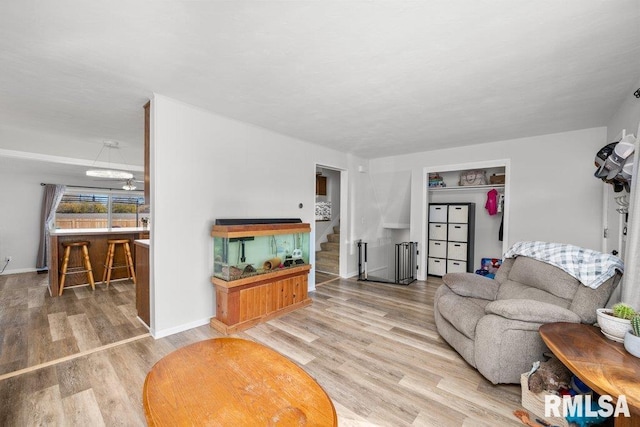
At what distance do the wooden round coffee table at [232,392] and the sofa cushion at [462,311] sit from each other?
1.47 metres

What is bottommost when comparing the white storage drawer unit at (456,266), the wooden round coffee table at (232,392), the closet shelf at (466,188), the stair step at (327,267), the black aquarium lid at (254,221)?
the stair step at (327,267)

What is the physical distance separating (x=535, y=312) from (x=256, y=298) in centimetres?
253

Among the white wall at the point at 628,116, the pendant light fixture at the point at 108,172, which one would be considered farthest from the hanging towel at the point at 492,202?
the pendant light fixture at the point at 108,172

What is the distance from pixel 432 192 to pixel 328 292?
3074 millimetres

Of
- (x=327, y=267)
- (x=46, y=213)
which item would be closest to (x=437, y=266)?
(x=327, y=267)

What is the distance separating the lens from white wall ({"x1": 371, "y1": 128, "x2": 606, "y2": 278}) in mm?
3475

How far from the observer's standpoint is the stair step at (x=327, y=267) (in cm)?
535

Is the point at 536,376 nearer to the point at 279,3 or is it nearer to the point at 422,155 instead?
the point at 279,3

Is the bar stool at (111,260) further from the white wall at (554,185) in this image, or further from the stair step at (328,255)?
the white wall at (554,185)

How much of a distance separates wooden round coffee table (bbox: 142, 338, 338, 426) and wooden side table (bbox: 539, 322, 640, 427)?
1150 millimetres

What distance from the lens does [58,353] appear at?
2.33 m

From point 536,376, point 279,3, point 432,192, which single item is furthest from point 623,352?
point 432,192

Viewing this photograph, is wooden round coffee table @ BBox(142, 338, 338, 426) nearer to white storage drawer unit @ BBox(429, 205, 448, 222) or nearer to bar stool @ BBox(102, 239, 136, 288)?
bar stool @ BBox(102, 239, 136, 288)

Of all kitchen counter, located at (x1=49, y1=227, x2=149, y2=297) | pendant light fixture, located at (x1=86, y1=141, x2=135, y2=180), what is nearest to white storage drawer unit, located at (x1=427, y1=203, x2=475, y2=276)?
kitchen counter, located at (x1=49, y1=227, x2=149, y2=297)
